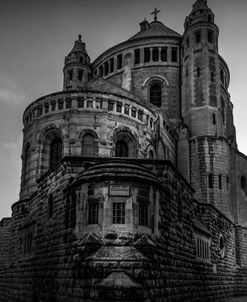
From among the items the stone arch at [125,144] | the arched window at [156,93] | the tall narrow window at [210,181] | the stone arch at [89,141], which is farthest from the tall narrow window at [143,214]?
the arched window at [156,93]

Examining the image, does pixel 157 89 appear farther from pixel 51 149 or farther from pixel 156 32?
pixel 51 149

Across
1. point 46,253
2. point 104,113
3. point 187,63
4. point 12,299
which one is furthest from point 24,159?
point 187,63

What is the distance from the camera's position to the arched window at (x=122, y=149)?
31.9 m

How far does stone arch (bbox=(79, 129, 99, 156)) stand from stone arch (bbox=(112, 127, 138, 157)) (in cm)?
178

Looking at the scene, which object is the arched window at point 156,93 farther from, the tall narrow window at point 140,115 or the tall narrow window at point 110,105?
the tall narrow window at point 110,105

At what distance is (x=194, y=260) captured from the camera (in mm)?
22828

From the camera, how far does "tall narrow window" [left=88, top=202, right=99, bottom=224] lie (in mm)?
15977

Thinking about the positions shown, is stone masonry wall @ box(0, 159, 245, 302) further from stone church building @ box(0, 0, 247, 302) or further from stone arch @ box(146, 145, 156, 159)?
stone arch @ box(146, 145, 156, 159)

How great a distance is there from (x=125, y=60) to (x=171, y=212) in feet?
102

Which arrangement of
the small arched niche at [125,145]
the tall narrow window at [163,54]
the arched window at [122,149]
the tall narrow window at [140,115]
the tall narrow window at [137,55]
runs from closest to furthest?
the small arched niche at [125,145], the arched window at [122,149], the tall narrow window at [140,115], the tall narrow window at [163,54], the tall narrow window at [137,55]

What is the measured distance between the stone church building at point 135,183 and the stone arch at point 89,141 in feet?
0.26

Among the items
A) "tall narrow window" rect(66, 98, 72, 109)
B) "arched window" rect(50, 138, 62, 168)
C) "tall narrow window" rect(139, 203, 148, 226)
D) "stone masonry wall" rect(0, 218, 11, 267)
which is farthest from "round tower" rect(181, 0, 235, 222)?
"tall narrow window" rect(139, 203, 148, 226)

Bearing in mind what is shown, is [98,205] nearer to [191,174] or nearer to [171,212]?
[171,212]

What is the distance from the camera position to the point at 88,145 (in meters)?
30.6
